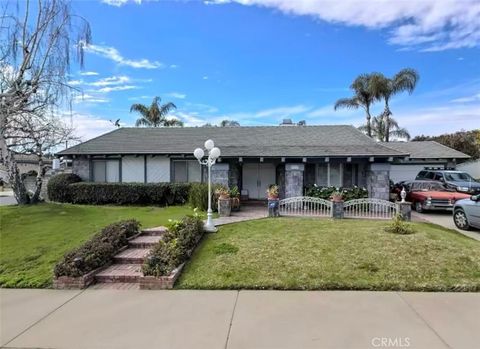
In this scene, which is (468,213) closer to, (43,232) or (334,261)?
(334,261)

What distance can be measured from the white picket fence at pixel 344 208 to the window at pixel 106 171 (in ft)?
30.3

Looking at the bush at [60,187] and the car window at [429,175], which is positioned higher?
the car window at [429,175]

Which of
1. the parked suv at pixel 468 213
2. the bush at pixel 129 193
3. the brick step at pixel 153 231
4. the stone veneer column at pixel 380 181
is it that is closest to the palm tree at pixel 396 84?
the stone veneer column at pixel 380 181

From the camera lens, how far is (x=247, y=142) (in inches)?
704

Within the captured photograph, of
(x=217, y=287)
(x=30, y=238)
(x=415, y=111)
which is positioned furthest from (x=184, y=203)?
(x=415, y=111)

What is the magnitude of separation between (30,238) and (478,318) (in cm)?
1012

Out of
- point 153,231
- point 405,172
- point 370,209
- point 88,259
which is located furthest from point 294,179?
point 405,172

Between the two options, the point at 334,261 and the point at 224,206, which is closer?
the point at 334,261

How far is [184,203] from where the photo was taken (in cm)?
1606

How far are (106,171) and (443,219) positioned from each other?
15.8 m

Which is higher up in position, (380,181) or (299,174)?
(299,174)

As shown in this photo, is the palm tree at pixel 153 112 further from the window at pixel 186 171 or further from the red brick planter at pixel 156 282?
the red brick planter at pixel 156 282

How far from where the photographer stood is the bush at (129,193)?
16062 mm

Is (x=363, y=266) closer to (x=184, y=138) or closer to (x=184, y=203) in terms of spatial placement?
(x=184, y=203)
